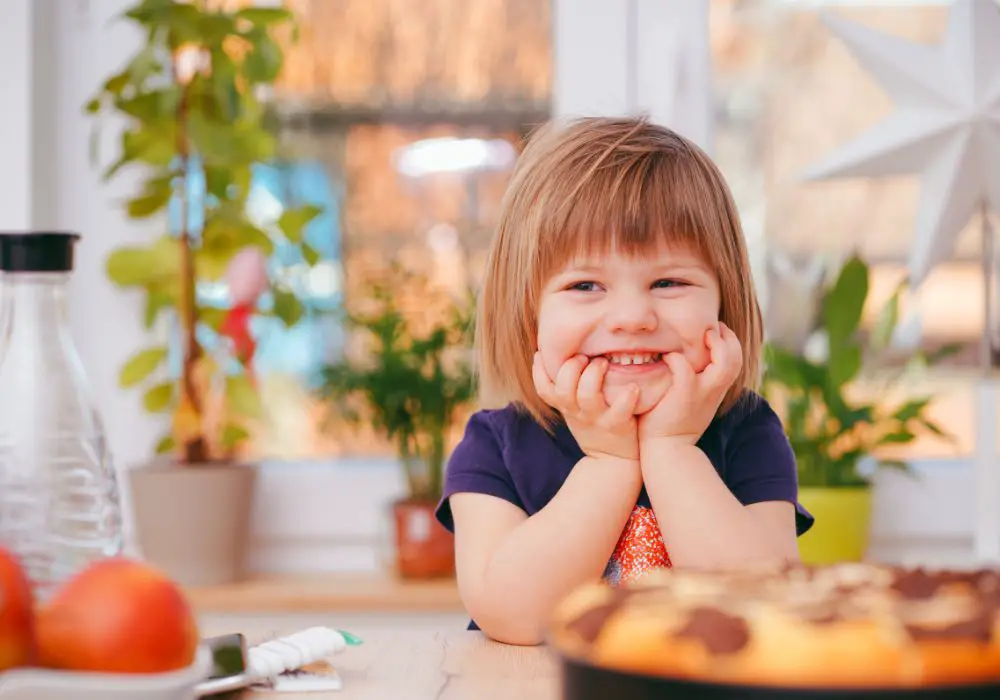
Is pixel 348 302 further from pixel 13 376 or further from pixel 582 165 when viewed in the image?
pixel 13 376

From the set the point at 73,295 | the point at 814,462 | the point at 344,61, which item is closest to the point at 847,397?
the point at 814,462

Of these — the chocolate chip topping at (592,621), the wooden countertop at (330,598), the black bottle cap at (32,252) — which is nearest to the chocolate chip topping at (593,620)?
the chocolate chip topping at (592,621)

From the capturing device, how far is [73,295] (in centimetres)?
203

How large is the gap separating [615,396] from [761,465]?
0.18 m

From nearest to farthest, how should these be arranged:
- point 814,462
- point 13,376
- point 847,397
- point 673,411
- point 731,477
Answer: point 13,376 → point 673,411 → point 731,477 → point 814,462 → point 847,397

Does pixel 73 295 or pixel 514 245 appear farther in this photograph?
pixel 73 295

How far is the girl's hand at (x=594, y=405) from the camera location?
988 mm

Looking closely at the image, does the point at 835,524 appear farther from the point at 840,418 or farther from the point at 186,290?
the point at 186,290

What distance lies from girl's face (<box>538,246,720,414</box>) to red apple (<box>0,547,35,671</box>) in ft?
1.86

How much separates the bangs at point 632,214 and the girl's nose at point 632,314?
0.13 feet

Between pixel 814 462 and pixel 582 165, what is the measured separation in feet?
2.99

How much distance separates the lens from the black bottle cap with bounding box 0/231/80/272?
0.64m

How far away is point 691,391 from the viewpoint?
3.24ft

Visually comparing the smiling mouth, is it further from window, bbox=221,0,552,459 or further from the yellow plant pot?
window, bbox=221,0,552,459
